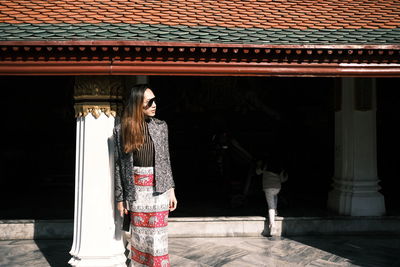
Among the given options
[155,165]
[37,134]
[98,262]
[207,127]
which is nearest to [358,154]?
[207,127]

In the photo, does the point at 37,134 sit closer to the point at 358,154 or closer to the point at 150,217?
the point at 150,217

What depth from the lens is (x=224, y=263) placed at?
4.47 meters

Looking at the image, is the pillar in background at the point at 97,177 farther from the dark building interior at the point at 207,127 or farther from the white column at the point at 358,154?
the dark building interior at the point at 207,127

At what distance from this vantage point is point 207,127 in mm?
8859

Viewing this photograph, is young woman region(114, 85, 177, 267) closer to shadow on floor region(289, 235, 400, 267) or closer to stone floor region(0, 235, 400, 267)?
stone floor region(0, 235, 400, 267)

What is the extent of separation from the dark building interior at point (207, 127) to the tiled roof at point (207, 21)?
9.09 feet

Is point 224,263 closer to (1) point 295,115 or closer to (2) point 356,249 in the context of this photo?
(2) point 356,249

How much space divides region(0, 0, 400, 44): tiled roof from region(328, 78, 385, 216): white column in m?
1.13

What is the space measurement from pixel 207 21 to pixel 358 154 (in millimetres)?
3125

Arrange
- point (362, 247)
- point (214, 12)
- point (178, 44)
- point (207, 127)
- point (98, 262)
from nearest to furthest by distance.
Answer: point (178, 44), point (98, 262), point (362, 247), point (214, 12), point (207, 127)

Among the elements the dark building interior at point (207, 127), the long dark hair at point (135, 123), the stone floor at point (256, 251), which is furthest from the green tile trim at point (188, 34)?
the dark building interior at point (207, 127)

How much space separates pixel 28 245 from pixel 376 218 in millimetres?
4840

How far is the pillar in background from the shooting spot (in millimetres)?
3908

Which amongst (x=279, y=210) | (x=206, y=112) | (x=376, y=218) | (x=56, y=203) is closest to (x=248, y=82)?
(x=206, y=112)
